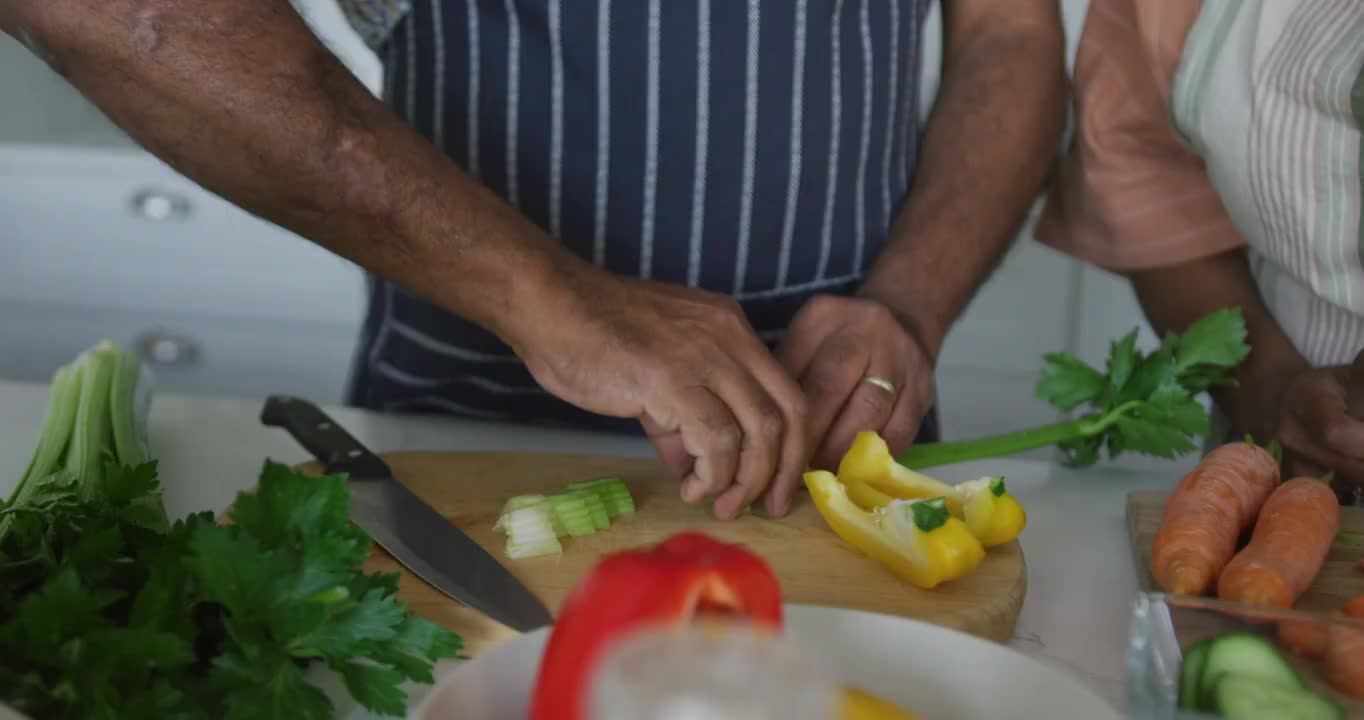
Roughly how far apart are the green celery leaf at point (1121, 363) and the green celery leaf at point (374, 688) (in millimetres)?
727

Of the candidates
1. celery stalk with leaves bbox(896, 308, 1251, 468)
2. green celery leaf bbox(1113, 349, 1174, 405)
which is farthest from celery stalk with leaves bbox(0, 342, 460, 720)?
green celery leaf bbox(1113, 349, 1174, 405)

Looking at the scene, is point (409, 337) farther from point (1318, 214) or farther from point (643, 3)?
point (1318, 214)

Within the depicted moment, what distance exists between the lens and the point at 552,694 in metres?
0.56

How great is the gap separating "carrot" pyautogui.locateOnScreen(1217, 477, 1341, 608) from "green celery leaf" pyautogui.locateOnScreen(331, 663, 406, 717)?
0.53m

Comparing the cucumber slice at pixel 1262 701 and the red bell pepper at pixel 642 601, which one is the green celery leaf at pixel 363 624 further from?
the cucumber slice at pixel 1262 701

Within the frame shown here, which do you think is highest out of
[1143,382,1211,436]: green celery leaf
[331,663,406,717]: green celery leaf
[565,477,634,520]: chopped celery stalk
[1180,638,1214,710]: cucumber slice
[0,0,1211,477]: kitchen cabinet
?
[1180,638,1214,710]: cucumber slice

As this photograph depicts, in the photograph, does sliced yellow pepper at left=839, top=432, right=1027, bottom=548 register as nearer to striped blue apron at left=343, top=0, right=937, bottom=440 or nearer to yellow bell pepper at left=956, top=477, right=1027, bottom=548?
yellow bell pepper at left=956, top=477, right=1027, bottom=548

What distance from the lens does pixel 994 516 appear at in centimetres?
101

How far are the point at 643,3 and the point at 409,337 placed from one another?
15.4 inches

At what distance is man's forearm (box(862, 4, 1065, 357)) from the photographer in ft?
4.44

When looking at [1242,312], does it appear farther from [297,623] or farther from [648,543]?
[297,623]

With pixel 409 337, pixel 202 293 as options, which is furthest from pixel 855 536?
pixel 202 293

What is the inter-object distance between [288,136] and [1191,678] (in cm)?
64

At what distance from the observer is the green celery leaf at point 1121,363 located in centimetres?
122
